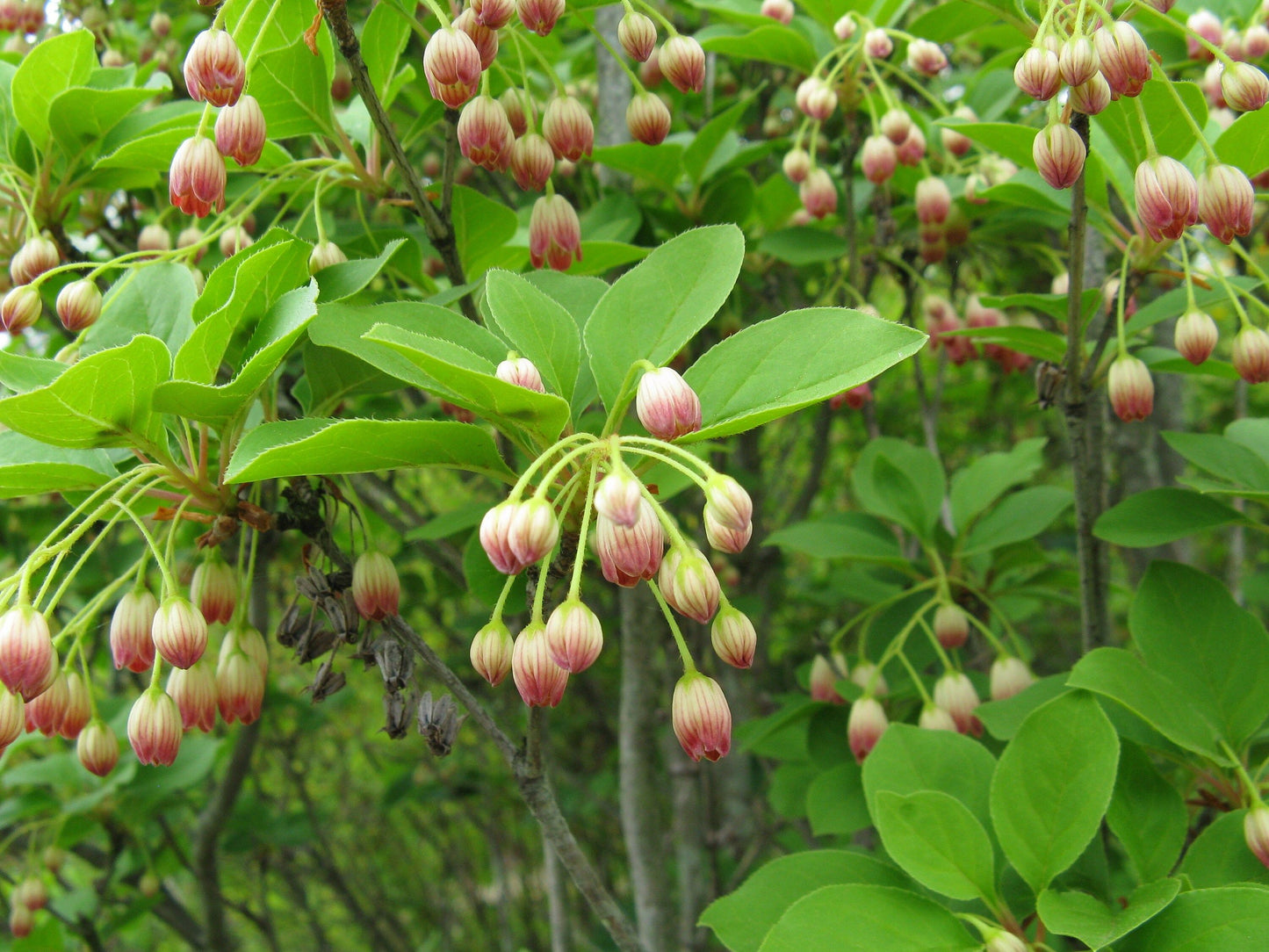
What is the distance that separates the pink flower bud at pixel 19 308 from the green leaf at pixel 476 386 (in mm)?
944

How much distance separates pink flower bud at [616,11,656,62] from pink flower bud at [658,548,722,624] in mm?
930

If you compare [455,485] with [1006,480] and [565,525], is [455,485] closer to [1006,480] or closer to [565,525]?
[1006,480]

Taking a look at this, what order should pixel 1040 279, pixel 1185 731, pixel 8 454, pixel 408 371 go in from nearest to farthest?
1. pixel 408 371
2. pixel 8 454
3. pixel 1185 731
4. pixel 1040 279

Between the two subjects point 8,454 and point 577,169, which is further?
point 577,169

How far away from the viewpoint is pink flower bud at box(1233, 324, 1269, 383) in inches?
67.7

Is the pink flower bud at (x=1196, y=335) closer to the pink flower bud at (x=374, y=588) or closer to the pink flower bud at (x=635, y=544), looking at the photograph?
the pink flower bud at (x=635, y=544)

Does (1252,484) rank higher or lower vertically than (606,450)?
lower

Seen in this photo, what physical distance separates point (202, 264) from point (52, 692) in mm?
1563

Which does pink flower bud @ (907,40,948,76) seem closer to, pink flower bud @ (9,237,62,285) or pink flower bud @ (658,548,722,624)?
pink flower bud @ (658,548,722,624)

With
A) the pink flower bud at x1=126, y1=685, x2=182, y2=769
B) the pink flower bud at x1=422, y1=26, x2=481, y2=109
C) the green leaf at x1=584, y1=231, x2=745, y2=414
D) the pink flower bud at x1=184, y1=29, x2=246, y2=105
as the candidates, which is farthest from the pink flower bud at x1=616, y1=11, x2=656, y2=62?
the pink flower bud at x1=126, y1=685, x2=182, y2=769

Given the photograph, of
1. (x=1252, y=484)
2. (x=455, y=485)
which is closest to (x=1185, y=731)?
(x=1252, y=484)

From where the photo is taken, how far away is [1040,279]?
4066mm

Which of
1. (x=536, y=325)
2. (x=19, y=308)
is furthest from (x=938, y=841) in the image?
(x=19, y=308)

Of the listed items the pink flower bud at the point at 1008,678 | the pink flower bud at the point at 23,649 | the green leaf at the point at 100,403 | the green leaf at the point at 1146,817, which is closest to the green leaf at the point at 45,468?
the green leaf at the point at 100,403
